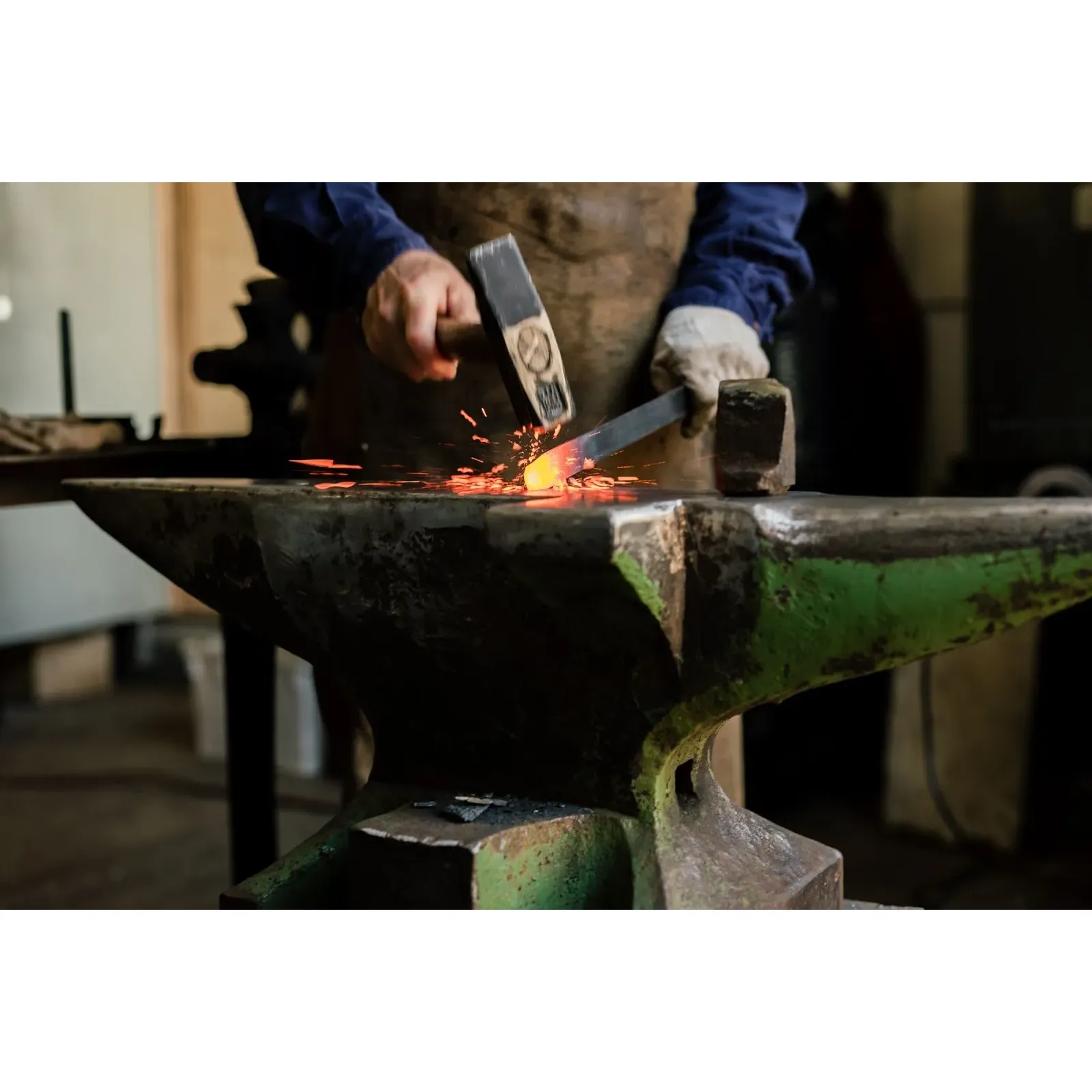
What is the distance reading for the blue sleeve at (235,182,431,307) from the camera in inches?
50.9

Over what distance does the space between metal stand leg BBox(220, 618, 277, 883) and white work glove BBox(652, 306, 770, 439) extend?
35.5 inches

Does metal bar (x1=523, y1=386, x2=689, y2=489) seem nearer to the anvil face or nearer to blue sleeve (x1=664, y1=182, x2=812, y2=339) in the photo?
the anvil face

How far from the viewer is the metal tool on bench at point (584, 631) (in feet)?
2.71

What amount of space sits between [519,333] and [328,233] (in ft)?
1.48

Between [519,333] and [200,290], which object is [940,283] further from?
[519,333]

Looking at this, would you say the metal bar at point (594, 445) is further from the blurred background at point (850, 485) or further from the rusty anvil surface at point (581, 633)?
the blurred background at point (850, 485)

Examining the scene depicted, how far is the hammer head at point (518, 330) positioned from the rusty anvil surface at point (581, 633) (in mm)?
157

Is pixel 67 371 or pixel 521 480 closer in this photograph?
pixel 521 480

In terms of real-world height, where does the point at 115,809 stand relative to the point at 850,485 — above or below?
below

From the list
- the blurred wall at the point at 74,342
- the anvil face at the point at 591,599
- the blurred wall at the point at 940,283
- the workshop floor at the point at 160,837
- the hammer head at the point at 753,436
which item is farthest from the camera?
the blurred wall at the point at 74,342

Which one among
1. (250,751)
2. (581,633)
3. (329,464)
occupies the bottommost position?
(250,751)

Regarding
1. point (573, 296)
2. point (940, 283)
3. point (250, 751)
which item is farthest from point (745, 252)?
Result: point (940, 283)

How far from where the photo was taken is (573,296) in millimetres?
1383

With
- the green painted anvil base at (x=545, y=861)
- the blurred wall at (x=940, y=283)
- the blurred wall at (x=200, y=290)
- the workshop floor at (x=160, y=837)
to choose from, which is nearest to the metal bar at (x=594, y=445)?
the green painted anvil base at (x=545, y=861)
